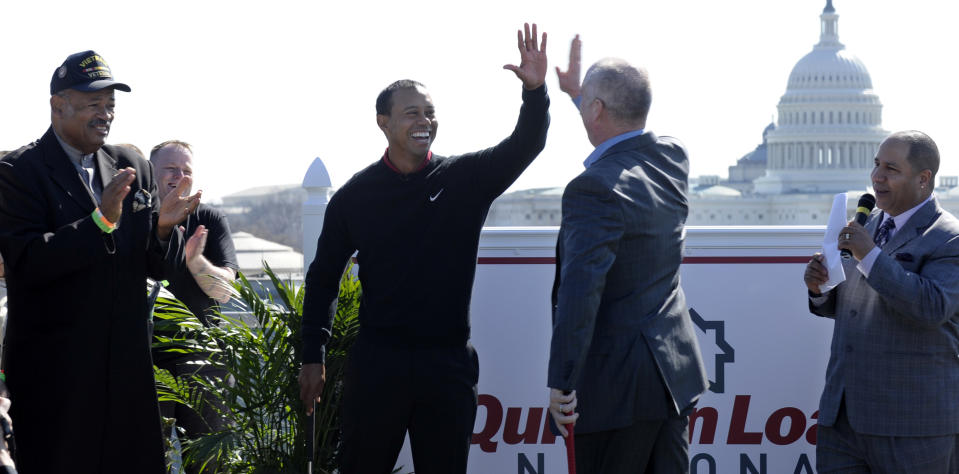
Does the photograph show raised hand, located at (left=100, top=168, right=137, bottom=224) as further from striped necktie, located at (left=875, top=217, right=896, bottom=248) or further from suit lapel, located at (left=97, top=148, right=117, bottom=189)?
striped necktie, located at (left=875, top=217, right=896, bottom=248)

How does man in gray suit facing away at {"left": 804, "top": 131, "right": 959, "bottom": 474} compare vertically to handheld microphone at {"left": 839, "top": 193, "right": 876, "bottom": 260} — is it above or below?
below

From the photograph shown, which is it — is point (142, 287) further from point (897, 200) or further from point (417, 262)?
point (897, 200)

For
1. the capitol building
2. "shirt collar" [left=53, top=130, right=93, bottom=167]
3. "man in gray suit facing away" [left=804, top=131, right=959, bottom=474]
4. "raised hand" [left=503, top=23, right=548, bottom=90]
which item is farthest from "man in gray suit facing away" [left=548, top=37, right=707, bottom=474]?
the capitol building

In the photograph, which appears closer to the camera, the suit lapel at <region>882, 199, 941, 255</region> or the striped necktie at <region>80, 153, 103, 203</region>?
the striped necktie at <region>80, 153, 103, 203</region>

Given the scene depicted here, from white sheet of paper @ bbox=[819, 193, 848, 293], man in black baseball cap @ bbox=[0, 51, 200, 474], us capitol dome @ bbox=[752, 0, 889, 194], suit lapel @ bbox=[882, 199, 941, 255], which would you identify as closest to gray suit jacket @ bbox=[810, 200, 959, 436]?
suit lapel @ bbox=[882, 199, 941, 255]

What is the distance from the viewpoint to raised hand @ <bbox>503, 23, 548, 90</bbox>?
14.9 feet

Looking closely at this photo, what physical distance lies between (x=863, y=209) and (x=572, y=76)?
1126mm

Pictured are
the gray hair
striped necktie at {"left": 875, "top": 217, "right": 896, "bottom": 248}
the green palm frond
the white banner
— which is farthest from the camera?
the white banner

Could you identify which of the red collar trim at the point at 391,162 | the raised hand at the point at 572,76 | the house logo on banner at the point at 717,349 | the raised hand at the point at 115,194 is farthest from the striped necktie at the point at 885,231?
the raised hand at the point at 115,194

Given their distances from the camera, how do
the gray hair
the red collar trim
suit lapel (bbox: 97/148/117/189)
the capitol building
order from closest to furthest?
the gray hair → suit lapel (bbox: 97/148/117/189) → the red collar trim → the capitol building

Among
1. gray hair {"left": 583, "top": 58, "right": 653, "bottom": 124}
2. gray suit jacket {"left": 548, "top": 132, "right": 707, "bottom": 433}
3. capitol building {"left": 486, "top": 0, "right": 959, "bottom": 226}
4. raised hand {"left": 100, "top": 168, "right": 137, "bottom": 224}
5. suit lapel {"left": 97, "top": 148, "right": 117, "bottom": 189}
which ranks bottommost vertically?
capitol building {"left": 486, "top": 0, "right": 959, "bottom": 226}

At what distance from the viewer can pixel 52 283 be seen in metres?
4.15

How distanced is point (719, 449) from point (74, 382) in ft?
9.58

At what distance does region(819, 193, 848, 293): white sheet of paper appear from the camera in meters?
4.49
